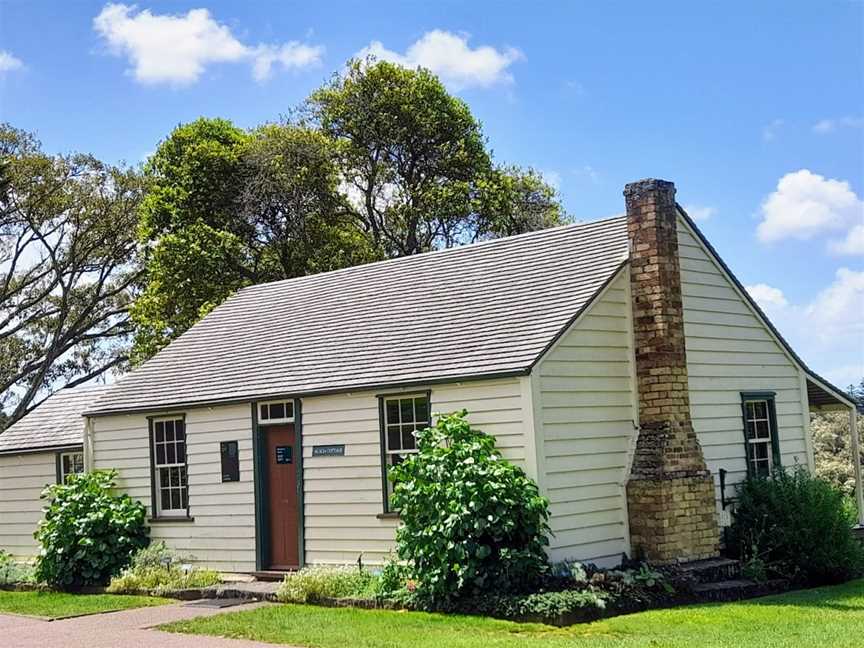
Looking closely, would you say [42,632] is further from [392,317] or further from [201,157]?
[201,157]

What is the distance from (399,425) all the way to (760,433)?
6.20 metres

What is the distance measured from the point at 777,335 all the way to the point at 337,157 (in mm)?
20030

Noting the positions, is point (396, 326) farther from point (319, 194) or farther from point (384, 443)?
point (319, 194)

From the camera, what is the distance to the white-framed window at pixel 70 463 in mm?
22250

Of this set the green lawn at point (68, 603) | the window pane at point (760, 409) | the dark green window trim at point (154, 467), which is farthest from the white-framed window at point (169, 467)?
the window pane at point (760, 409)

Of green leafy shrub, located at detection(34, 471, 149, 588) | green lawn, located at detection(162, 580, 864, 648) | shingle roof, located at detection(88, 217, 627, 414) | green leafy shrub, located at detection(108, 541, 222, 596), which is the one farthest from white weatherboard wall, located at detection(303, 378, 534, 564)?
green leafy shrub, located at detection(34, 471, 149, 588)

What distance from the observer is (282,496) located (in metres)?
17.7

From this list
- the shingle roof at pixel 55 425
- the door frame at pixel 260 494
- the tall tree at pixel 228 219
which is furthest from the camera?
the tall tree at pixel 228 219

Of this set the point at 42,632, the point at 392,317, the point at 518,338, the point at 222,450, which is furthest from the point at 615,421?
the point at 42,632

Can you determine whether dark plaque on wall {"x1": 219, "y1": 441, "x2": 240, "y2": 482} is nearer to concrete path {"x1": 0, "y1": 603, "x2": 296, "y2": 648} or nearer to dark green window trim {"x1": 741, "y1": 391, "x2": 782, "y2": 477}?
concrete path {"x1": 0, "y1": 603, "x2": 296, "y2": 648}

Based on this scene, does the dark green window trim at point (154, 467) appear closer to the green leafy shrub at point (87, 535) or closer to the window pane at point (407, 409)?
the green leafy shrub at point (87, 535)

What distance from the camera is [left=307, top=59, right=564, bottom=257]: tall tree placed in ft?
118

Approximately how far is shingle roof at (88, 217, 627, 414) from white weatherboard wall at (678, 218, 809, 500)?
1460 millimetres

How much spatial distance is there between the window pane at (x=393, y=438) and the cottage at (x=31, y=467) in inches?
327
